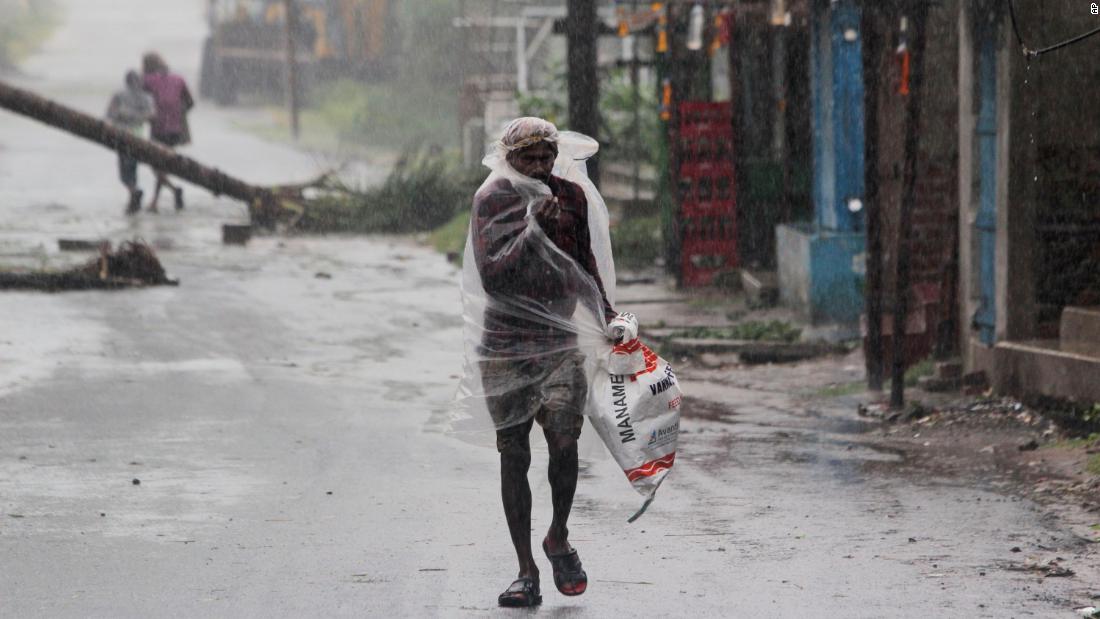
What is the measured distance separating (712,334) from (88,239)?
866 cm

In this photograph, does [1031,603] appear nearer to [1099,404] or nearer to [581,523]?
[581,523]

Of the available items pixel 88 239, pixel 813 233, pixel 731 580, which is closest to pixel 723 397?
pixel 813 233

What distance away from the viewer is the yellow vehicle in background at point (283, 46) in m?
42.9

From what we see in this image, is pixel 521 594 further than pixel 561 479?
No

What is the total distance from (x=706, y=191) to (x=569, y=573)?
1099cm

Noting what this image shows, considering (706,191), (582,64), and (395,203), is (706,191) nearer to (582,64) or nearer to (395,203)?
(582,64)

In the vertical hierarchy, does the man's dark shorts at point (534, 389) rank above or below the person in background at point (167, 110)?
below

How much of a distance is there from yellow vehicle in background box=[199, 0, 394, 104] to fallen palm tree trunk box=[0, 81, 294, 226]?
2188cm

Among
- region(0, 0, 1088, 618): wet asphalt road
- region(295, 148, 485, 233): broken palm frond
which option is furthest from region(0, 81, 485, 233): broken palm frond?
region(0, 0, 1088, 618): wet asphalt road

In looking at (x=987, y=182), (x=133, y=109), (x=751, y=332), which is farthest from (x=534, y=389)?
(x=133, y=109)

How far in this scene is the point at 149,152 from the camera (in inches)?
804

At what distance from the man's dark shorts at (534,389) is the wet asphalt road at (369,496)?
186 millimetres

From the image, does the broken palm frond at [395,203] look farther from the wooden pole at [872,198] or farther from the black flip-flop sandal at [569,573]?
the black flip-flop sandal at [569,573]

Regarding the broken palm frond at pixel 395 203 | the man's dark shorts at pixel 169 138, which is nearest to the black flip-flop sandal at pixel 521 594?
the broken palm frond at pixel 395 203
